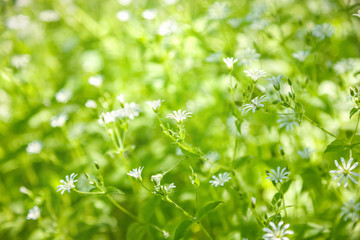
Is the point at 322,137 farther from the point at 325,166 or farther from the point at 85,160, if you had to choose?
the point at 85,160

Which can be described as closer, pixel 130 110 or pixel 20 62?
pixel 130 110

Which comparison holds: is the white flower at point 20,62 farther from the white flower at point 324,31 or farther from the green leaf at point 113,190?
the white flower at point 324,31

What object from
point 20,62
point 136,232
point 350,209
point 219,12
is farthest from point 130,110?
point 20,62

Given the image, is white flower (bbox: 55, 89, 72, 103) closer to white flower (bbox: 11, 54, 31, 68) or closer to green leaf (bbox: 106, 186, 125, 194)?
white flower (bbox: 11, 54, 31, 68)

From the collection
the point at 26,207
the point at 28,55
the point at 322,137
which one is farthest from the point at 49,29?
the point at 322,137

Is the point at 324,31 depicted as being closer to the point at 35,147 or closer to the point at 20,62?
the point at 35,147

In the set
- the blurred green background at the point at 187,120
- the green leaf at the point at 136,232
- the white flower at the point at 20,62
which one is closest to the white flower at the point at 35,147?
the blurred green background at the point at 187,120
